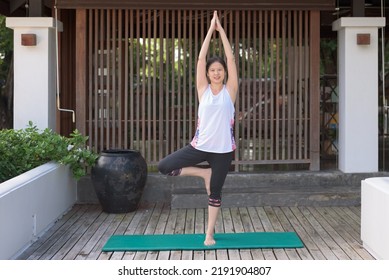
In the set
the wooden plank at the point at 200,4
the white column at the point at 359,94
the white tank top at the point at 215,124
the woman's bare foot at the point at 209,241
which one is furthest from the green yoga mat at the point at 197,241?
the wooden plank at the point at 200,4

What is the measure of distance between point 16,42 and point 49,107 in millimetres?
872

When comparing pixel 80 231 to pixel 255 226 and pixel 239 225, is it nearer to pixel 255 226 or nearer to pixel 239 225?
pixel 239 225

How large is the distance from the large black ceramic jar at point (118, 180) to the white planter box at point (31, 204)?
419 millimetres

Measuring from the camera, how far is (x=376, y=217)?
4016mm

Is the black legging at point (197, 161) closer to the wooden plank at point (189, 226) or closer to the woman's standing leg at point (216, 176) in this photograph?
the woman's standing leg at point (216, 176)

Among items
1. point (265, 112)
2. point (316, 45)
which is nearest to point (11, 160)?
point (265, 112)

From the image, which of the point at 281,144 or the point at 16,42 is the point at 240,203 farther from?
the point at 16,42

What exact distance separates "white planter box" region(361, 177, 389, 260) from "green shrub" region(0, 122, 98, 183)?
296 centimetres

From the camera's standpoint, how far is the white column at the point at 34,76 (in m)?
6.46

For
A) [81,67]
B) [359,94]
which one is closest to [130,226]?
[81,67]

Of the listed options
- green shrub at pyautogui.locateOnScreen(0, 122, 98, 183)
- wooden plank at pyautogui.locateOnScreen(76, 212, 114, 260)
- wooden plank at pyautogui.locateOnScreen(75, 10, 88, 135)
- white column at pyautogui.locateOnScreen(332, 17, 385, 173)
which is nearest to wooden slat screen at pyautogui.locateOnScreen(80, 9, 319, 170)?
wooden plank at pyautogui.locateOnScreen(75, 10, 88, 135)
